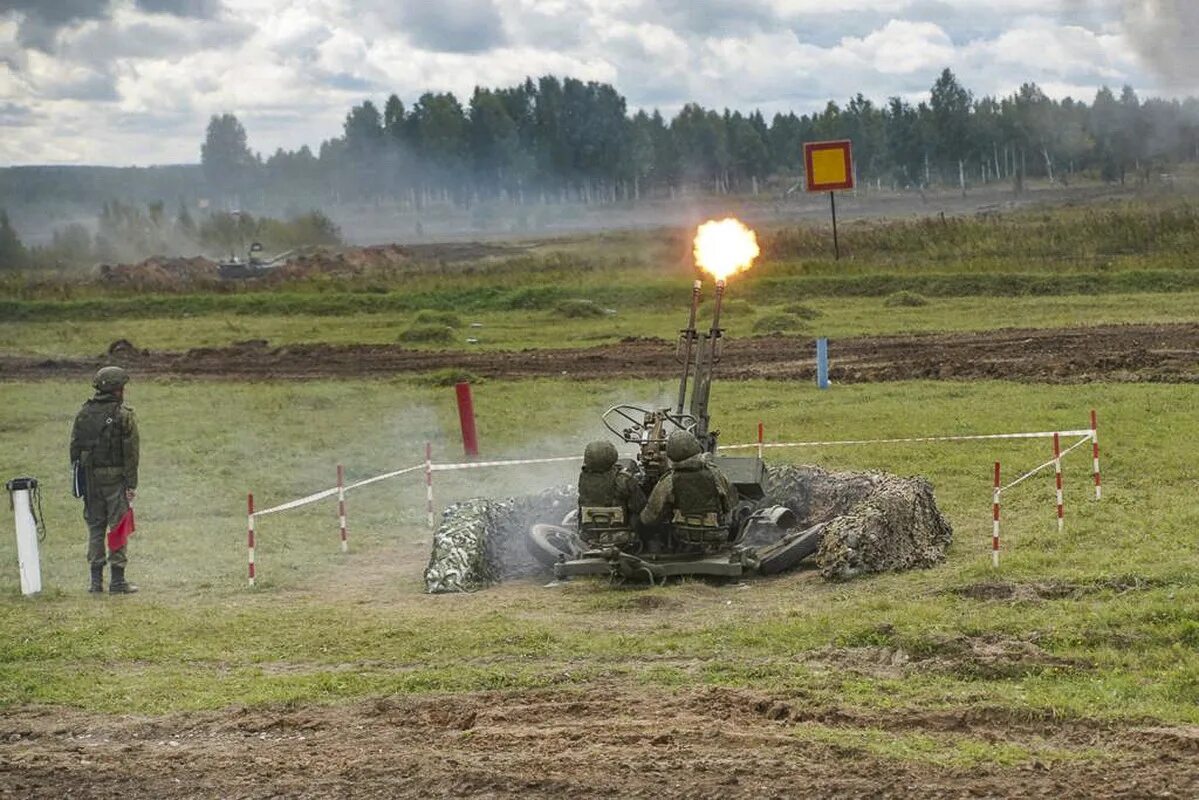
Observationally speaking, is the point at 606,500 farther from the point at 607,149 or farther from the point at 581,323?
the point at 607,149

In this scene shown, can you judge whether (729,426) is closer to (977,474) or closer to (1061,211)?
(977,474)

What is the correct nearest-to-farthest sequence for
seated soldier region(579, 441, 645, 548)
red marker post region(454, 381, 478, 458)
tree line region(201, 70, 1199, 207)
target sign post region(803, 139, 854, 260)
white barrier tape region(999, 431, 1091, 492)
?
seated soldier region(579, 441, 645, 548), white barrier tape region(999, 431, 1091, 492), red marker post region(454, 381, 478, 458), target sign post region(803, 139, 854, 260), tree line region(201, 70, 1199, 207)

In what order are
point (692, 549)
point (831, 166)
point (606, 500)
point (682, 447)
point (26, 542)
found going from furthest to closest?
point (831, 166) < point (26, 542) < point (606, 500) < point (692, 549) < point (682, 447)

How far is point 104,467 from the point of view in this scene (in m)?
19.9

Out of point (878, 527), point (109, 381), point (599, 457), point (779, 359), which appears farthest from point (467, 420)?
point (878, 527)

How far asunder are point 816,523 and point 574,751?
8.54m

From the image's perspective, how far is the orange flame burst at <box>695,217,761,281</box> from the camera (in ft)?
68.4

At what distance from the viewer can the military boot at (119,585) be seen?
64.4 ft

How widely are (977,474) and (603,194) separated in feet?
432

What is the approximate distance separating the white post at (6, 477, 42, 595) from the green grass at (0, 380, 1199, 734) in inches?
8.6

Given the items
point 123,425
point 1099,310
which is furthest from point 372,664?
point 1099,310

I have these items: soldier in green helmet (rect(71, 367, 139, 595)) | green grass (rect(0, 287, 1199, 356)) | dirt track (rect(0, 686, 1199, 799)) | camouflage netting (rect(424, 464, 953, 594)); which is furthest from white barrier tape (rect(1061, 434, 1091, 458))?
green grass (rect(0, 287, 1199, 356))

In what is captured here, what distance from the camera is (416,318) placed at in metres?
53.4

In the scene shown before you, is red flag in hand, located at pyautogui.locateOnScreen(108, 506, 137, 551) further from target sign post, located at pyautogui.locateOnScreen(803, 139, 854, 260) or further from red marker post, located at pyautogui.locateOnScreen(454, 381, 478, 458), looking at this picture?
target sign post, located at pyautogui.locateOnScreen(803, 139, 854, 260)
